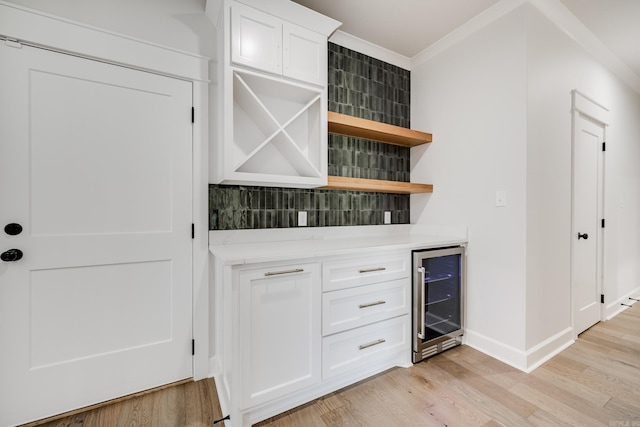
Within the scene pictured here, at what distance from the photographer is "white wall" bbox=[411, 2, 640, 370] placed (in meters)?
1.95

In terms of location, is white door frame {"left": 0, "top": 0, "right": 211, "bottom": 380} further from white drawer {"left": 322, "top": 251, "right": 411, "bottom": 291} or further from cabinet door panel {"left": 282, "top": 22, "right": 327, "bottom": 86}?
white drawer {"left": 322, "top": 251, "right": 411, "bottom": 291}

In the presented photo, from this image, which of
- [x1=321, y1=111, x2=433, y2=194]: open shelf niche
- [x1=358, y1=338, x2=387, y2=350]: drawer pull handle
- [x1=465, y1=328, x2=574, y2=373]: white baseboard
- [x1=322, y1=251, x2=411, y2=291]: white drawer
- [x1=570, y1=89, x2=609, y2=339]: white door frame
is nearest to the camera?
[x1=322, y1=251, x2=411, y2=291]: white drawer

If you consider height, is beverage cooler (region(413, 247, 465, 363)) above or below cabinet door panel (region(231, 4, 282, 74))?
below

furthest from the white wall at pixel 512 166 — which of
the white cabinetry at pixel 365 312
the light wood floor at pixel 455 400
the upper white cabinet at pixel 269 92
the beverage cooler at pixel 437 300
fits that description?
the upper white cabinet at pixel 269 92

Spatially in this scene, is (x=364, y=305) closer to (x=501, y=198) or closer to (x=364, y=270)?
(x=364, y=270)

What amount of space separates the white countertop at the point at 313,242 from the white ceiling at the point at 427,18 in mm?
1782

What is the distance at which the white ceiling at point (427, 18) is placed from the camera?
206cm

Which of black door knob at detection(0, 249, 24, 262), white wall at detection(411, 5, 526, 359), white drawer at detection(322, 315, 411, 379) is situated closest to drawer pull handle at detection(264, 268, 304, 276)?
white drawer at detection(322, 315, 411, 379)

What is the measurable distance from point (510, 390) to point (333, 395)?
1.15 meters

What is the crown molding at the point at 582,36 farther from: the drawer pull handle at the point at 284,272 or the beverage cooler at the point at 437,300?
the drawer pull handle at the point at 284,272

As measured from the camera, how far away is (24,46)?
4.72ft

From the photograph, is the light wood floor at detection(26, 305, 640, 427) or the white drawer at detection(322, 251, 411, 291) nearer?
the light wood floor at detection(26, 305, 640, 427)

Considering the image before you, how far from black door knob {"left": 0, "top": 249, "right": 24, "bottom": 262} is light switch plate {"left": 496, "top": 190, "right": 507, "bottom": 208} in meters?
3.11

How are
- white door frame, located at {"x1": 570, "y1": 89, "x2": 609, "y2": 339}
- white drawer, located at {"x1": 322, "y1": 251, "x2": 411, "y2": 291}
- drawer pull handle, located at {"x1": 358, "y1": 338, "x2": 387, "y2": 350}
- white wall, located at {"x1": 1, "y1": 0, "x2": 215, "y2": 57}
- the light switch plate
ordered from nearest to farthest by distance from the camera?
white wall, located at {"x1": 1, "y1": 0, "x2": 215, "y2": 57} → white drawer, located at {"x1": 322, "y1": 251, "x2": 411, "y2": 291} → drawer pull handle, located at {"x1": 358, "y1": 338, "x2": 387, "y2": 350} → the light switch plate → white door frame, located at {"x1": 570, "y1": 89, "x2": 609, "y2": 339}
